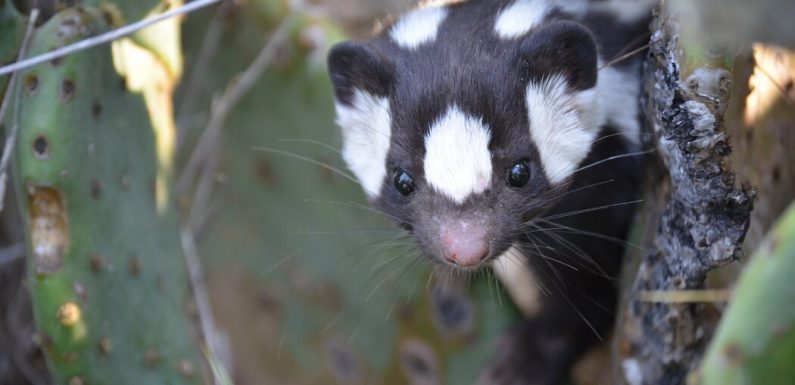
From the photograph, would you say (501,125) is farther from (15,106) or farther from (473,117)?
(15,106)

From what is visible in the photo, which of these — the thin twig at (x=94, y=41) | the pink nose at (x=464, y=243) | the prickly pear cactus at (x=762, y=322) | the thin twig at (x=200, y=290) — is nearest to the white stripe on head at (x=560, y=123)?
the pink nose at (x=464, y=243)

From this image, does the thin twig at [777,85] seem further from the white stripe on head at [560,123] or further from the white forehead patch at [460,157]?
the white forehead patch at [460,157]

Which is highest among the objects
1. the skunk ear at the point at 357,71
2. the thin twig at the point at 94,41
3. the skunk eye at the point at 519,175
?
the thin twig at the point at 94,41

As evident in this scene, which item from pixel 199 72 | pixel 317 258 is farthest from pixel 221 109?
pixel 317 258

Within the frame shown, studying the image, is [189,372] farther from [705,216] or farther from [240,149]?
[705,216]

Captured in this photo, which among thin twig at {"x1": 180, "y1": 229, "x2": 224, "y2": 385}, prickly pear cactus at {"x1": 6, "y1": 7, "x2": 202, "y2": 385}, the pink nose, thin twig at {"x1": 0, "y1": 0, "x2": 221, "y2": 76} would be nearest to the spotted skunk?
the pink nose

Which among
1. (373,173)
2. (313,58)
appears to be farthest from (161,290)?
(313,58)

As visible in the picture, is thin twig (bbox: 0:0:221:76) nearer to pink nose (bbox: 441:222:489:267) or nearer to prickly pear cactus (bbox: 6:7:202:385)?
prickly pear cactus (bbox: 6:7:202:385)

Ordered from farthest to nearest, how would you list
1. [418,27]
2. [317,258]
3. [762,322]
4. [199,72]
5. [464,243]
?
[199,72] < [317,258] < [418,27] < [464,243] < [762,322]
